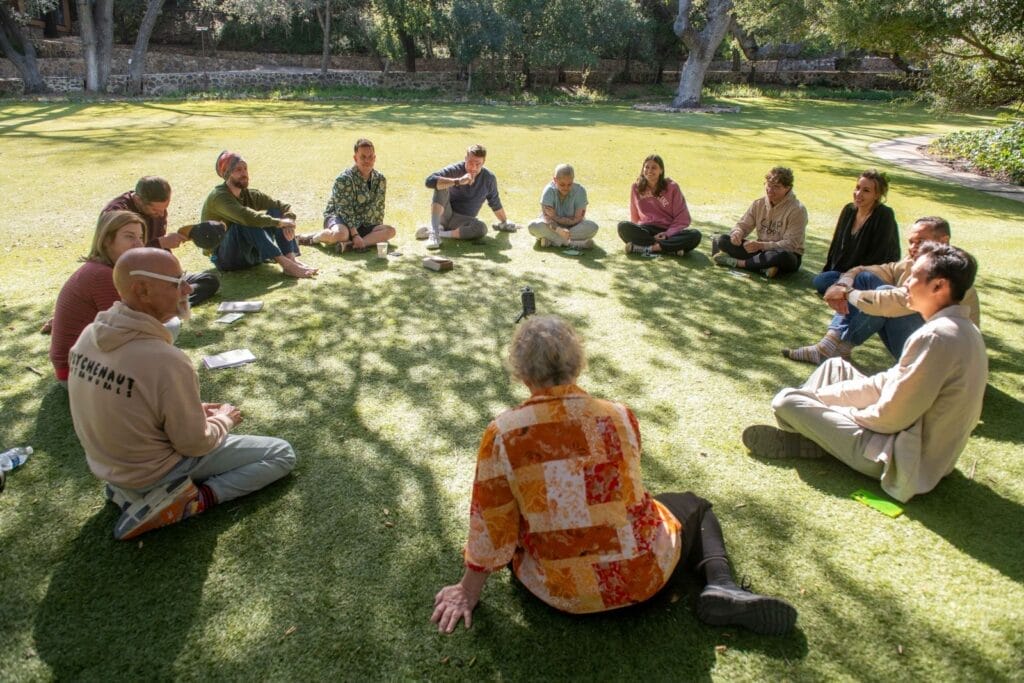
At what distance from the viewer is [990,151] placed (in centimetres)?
1455

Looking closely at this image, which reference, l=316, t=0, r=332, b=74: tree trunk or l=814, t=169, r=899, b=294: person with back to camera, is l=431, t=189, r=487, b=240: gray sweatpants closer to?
l=814, t=169, r=899, b=294: person with back to camera

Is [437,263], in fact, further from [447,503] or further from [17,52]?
[17,52]

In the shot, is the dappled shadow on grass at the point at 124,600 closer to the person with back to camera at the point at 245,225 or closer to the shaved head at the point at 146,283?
the shaved head at the point at 146,283

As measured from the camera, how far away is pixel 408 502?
337cm

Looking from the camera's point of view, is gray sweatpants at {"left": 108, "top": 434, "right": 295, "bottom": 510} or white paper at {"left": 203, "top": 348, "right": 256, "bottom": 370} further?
white paper at {"left": 203, "top": 348, "right": 256, "bottom": 370}

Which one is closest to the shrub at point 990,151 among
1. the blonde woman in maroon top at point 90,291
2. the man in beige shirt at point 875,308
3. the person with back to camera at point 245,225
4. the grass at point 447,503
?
the grass at point 447,503

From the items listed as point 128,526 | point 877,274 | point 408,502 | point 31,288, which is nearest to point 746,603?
point 408,502

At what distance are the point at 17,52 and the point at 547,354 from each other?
31880 mm

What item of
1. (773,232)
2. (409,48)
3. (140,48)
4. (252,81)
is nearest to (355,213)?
(773,232)

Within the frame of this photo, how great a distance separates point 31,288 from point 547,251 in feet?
17.4

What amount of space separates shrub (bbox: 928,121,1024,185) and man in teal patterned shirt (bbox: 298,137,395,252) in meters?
13.4

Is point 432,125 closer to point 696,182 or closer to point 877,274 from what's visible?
point 696,182

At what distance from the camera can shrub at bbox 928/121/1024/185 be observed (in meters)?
13.6

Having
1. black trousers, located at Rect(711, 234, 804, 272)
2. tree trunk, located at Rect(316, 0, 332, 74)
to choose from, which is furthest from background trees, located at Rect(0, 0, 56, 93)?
black trousers, located at Rect(711, 234, 804, 272)
